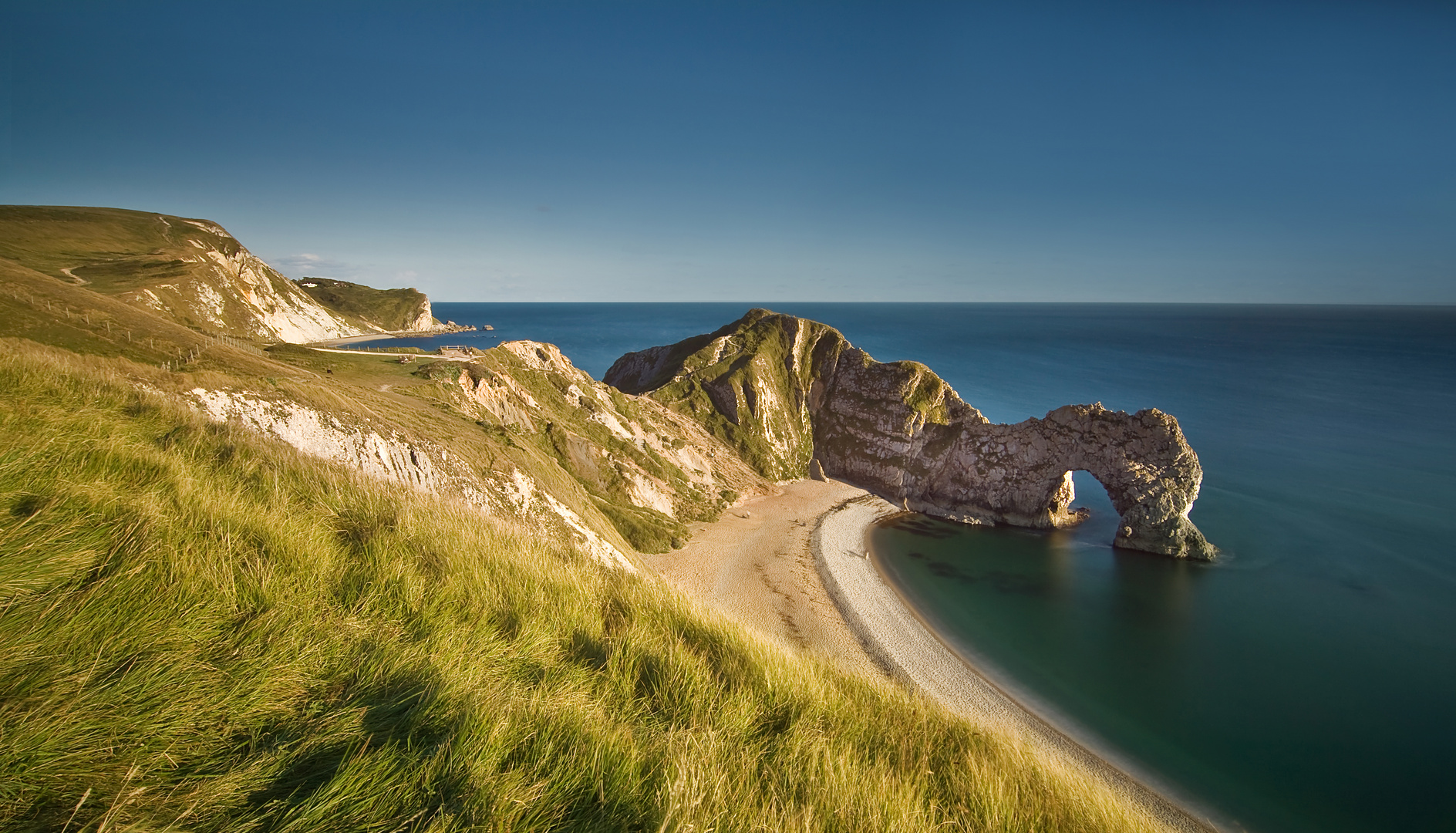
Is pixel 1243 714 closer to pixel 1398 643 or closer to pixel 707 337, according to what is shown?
pixel 1398 643

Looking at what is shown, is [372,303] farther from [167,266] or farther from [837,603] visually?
[837,603]

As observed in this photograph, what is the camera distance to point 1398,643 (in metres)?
27.4

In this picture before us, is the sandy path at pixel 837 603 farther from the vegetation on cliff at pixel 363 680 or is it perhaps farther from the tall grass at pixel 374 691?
the tall grass at pixel 374 691

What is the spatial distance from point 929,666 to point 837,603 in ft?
18.0

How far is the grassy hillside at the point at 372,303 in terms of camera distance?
368 feet

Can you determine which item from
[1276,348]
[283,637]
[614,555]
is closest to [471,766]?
[283,637]

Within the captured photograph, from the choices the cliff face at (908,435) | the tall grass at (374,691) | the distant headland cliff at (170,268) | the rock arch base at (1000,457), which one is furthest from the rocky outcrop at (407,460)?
the rock arch base at (1000,457)

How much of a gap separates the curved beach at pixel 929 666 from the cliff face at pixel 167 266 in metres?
42.2

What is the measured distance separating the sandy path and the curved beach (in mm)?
50

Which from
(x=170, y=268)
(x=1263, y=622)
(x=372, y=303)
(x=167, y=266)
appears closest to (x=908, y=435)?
(x=1263, y=622)

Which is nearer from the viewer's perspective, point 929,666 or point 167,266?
point 929,666

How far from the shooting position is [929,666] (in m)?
24.0

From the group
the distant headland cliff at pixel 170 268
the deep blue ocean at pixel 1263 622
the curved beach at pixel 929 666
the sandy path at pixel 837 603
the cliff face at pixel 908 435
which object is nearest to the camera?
the curved beach at pixel 929 666

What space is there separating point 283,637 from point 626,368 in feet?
193
